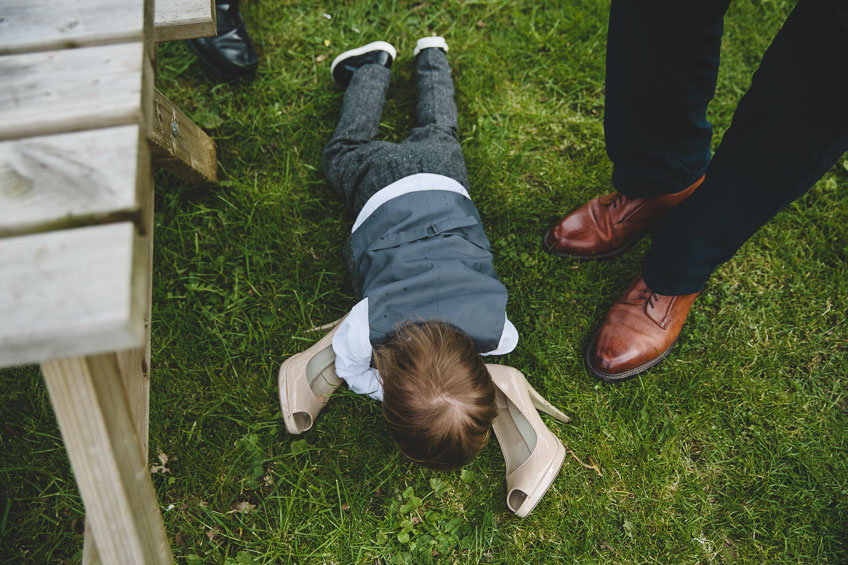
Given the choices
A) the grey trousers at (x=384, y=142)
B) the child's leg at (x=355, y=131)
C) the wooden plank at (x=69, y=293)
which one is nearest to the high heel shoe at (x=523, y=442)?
the grey trousers at (x=384, y=142)

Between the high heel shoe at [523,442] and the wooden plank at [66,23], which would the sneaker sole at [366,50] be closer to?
the wooden plank at [66,23]

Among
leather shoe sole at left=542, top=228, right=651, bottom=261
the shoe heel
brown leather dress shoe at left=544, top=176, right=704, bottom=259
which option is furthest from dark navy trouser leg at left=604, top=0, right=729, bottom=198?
the shoe heel

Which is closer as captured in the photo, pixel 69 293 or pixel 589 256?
pixel 69 293

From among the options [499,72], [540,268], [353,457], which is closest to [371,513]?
[353,457]

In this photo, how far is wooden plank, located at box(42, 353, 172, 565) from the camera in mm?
1076

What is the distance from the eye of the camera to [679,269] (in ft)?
6.28

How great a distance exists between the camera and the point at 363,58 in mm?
2541

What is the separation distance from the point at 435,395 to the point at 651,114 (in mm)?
1136

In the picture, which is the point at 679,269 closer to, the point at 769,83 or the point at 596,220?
the point at 596,220

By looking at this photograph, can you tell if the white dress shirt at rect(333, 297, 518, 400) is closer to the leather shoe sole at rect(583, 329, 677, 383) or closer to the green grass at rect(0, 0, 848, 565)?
the green grass at rect(0, 0, 848, 565)

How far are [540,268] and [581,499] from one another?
97 centimetres

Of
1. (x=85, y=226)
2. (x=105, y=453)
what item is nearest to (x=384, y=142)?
(x=85, y=226)

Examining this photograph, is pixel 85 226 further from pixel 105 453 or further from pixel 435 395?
pixel 435 395

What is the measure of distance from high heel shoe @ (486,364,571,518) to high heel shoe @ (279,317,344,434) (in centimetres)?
63
